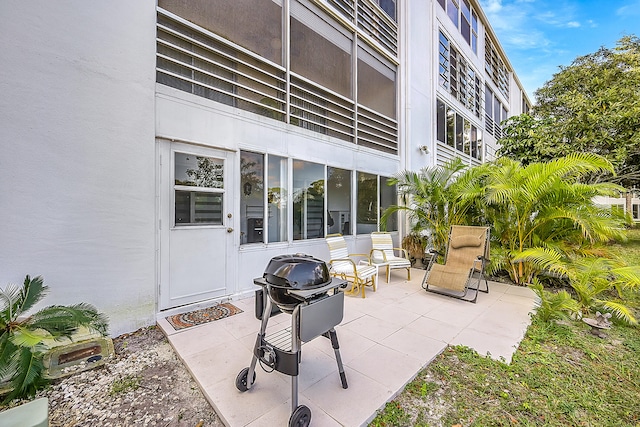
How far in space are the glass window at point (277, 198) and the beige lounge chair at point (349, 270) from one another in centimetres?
96

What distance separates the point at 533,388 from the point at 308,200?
4.25 m

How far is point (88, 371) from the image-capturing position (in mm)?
2633

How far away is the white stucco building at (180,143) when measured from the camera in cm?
279

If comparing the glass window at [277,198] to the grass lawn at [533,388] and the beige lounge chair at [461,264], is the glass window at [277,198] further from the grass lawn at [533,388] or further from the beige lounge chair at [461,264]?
the grass lawn at [533,388]

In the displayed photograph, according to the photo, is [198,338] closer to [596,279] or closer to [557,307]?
[557,307]

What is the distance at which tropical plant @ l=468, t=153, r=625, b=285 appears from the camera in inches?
187

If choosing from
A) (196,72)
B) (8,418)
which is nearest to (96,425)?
(8,418)

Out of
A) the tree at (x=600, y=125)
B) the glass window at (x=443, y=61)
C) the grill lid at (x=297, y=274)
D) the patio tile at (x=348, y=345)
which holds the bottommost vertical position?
the patio tile at (x=348, y=345)

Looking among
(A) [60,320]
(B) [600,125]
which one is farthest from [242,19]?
(B) [600,125]

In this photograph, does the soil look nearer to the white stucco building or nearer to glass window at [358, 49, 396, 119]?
the white stucco building

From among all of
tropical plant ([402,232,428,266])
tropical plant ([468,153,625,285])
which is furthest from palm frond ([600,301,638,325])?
tropical plant ([402,232,428,266])

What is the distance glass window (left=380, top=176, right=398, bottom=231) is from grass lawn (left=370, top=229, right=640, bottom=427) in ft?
15.1

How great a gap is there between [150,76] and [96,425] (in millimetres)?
3669

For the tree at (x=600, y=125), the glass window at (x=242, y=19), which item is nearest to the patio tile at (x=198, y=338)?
the glass window at (x=242, y=19)
